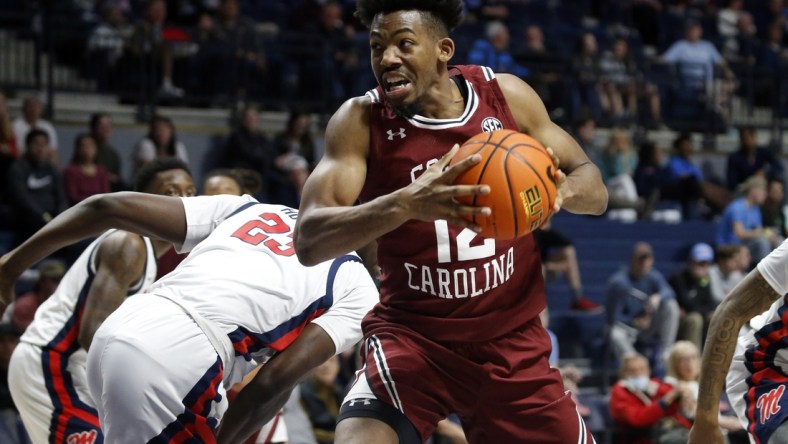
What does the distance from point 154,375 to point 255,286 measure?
49cm

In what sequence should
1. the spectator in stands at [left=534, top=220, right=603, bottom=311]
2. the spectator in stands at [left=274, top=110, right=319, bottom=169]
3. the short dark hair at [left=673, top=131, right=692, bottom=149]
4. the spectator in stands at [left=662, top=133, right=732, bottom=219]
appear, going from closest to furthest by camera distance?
the spectator in stands at [left=534, top=220, right=603, bottom=311] < the spectator in stands at [left=274, top=110, right=319, bottom=169] < the spectator in stands at [left=662, top=133, right=732, bottom=219] < the short dark hair at [left=673, top=131, right=692, bottom=149]

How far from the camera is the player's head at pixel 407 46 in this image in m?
3.98

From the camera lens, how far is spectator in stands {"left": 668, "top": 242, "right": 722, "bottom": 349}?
36.5 feet

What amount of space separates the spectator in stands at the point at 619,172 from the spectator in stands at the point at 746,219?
984 mm

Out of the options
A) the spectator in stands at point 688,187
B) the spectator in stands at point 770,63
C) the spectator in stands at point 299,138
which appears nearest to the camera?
the spectator in stands at point 299,138

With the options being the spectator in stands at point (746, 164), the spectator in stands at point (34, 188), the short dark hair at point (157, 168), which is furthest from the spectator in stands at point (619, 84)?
the short dark hair at point (157, 168)

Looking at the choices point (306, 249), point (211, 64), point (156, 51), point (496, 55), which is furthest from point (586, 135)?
point (306, 249)

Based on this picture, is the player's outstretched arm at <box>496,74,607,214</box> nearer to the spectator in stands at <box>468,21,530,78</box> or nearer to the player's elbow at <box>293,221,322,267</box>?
the player's elbow at <box>293,221,322,267</box>

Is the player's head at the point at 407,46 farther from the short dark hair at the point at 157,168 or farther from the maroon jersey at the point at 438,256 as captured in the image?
the short dark hair at the point at 157,168

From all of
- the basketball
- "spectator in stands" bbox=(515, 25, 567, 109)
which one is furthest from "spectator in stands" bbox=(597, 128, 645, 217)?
the basketball

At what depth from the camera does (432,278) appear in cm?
409

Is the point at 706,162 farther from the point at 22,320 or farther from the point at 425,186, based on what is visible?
the point at 425,186

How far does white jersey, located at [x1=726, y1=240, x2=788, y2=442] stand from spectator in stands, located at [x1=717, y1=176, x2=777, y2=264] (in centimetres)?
830

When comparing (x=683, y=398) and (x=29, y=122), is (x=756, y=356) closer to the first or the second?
(x=683, y=398)
